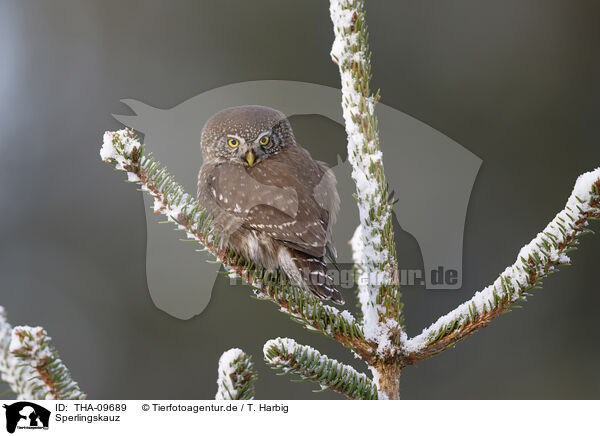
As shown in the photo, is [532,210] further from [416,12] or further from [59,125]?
[59,125]

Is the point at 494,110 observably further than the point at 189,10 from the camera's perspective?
Yes

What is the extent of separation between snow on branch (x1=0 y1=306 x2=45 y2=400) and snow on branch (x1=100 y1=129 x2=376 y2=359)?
0.92 feet

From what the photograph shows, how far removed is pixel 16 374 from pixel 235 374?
0.29 metres

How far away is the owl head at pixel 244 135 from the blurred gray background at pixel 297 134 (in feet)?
0.61

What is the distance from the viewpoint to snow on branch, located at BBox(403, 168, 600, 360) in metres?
0.64

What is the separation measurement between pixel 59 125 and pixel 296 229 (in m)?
0.97

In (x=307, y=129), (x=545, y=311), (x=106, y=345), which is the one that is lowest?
(x=106, y=345)

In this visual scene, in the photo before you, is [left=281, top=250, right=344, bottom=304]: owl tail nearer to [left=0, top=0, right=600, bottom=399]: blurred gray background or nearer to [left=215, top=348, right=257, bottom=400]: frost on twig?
[left=215, top=348, right=257, bottom=400]: frost on twig

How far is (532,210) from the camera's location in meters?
1.58

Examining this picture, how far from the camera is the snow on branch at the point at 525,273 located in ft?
2.09

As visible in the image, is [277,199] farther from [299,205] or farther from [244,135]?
[244,135]

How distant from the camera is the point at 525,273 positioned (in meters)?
0.68
